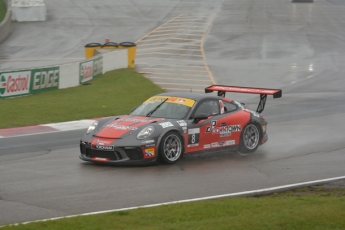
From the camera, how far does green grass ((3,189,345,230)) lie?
6703 mm

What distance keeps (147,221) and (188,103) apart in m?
5.61

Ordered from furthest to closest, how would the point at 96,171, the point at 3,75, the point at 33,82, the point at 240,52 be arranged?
the point at 240,52 → the point at 33,82 → the point at 3,75 → the point at 96,171

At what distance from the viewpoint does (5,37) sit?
3888cm

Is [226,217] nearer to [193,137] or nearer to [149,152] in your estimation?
[149,152]

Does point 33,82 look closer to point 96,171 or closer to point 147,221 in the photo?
point 96,171

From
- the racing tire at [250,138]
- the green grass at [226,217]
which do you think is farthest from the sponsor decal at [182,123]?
the green grass at [226,217]

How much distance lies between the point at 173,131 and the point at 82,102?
9.85 meters

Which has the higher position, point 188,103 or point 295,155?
point 188,103

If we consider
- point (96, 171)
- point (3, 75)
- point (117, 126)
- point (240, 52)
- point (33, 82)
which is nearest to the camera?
point (96, 171)

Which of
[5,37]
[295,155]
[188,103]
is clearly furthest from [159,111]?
[5,37]

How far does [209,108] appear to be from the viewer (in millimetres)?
12617

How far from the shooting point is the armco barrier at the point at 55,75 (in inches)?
827

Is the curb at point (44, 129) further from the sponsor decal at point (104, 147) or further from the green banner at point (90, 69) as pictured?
the green banner at point (90, 69)

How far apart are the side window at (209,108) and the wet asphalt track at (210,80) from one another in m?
0.90
